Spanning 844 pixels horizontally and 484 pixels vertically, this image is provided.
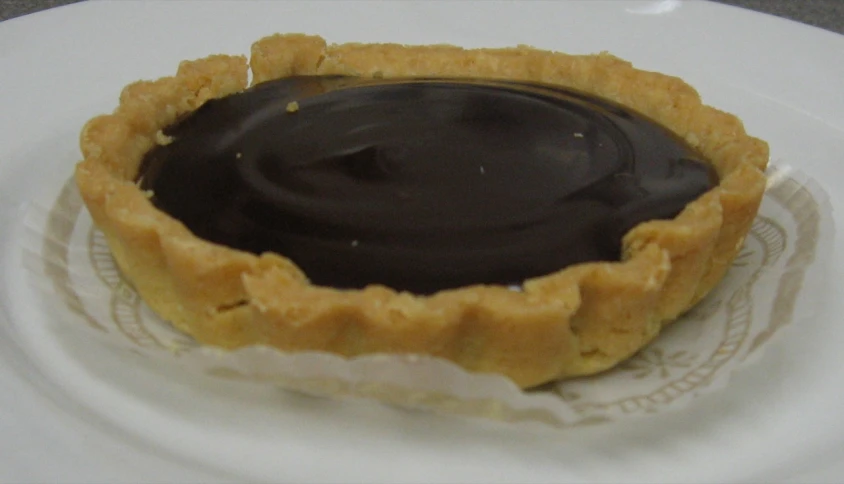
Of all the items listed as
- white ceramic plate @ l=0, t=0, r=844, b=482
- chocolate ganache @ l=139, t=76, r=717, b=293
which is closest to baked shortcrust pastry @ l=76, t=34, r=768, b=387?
chocolate ganache @ l=139, t=76, r=717, b=293

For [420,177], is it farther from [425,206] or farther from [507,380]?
[507,380]

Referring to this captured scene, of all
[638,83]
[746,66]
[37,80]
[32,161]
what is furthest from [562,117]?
[37,80]

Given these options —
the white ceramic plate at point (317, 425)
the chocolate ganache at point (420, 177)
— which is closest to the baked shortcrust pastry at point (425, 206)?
the chocolate ganache at point (420, 177)

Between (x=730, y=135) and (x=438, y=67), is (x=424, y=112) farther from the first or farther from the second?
(x=730, y=135)

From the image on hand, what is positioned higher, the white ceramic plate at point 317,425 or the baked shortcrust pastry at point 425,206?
the baked shortcrust pastry at point 425,206

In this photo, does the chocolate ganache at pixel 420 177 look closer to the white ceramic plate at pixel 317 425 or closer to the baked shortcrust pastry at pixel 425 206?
the baked shortcrust pastry at pixel 425 206

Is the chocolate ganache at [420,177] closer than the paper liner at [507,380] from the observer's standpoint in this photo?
No

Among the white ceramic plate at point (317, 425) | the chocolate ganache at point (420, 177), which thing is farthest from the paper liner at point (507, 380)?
the chocolate ganache at point (420, 177)
